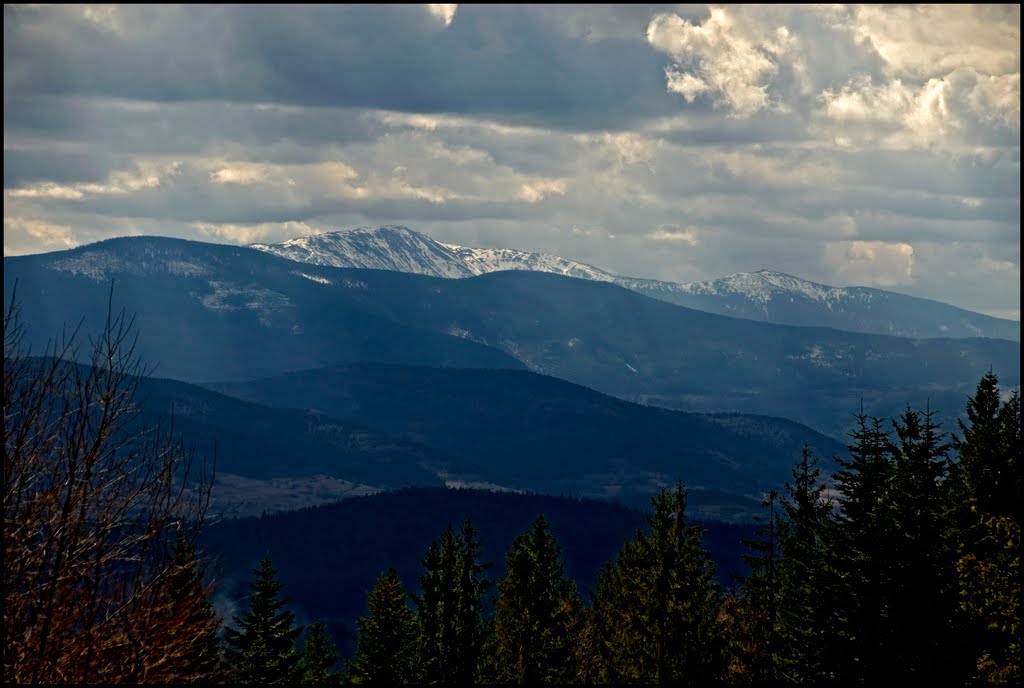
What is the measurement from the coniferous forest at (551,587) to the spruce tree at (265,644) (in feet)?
0.54

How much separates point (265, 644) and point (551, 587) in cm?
1669

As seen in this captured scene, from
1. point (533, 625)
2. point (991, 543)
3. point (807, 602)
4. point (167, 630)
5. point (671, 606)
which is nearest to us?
point (167, 630)

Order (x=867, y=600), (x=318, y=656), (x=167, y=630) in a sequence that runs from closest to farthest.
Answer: (x=167, y=630) → (x=867, y=600) → (x=318, y=656)

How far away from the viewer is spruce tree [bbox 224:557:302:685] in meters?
63.7

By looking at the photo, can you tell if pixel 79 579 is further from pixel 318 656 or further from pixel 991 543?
pixel 318 656

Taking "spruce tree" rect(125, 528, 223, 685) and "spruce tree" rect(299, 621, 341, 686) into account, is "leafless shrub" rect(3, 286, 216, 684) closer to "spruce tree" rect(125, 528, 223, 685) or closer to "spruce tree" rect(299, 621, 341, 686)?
"spruce tree" rect(125, 528, 223, 685)

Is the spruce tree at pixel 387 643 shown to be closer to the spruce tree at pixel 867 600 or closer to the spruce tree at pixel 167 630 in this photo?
the spruce tree at pixel 867 600

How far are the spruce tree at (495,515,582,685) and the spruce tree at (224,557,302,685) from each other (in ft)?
39.2

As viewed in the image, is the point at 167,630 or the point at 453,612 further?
the point at 453,612

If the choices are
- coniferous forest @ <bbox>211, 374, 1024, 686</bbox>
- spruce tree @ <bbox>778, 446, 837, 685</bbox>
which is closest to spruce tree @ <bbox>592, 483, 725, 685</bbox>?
coniferous forest @ <bbox>211, 374, 1024, 686</bbox>

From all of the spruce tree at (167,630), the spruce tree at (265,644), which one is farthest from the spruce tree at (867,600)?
the spruce tree at (167,630)

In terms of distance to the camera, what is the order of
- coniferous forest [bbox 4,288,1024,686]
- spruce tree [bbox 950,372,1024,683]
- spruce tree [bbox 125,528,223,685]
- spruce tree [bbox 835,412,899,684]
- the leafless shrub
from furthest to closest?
spruce tree [bbox 835,412,899,684], spruce tree [bbox 950,372,1024,683], coniferous forest [bbox 4,288,1024,686], spruce tree [bbox 125,528,223,685], the leafless shrub

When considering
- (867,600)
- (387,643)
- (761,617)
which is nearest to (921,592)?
(867,600)

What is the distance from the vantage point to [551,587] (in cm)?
7012
